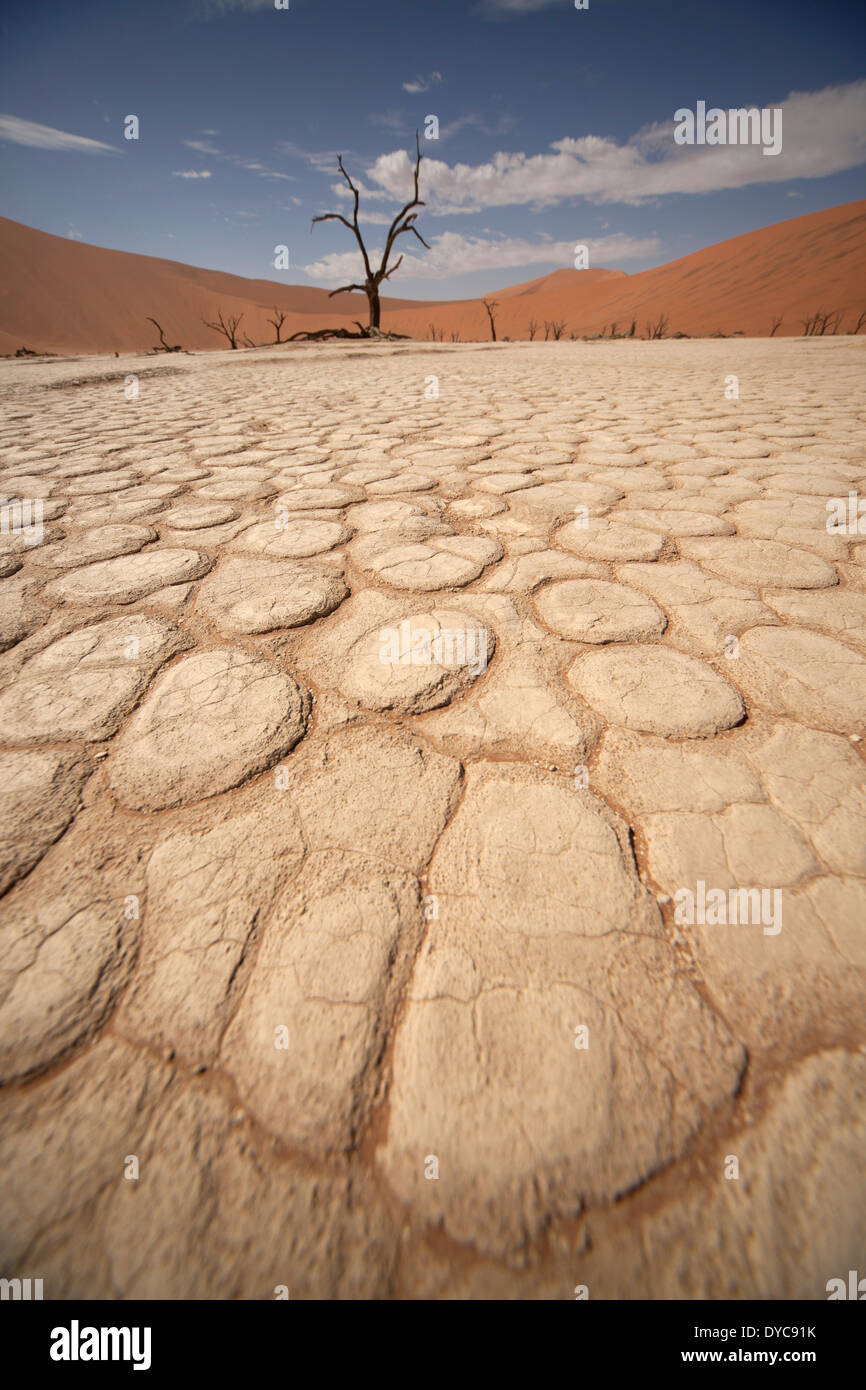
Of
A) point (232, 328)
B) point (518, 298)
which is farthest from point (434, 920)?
point (518, 298)

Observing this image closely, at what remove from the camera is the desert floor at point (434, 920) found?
47cm

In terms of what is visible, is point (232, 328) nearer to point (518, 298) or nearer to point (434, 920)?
point (518, 298)

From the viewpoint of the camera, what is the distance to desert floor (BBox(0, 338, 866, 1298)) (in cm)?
47

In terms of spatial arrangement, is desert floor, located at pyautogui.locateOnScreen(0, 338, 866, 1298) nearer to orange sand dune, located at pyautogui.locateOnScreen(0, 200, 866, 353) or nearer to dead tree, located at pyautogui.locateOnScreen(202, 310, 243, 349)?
dead tree, located at pyautogui.locateOnScreen(202, 310, 243, 349)

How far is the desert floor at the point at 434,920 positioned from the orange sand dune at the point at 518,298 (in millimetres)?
20039

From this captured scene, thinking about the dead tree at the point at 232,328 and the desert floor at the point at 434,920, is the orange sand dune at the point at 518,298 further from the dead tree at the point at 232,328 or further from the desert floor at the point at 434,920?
the desert floor at the point at 434,920

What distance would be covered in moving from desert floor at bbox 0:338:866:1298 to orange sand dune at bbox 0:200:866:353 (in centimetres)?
2004

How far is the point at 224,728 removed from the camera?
95 cm

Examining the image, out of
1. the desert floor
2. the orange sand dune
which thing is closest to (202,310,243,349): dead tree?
the orange sand dune

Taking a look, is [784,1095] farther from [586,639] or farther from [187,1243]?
[586,639]

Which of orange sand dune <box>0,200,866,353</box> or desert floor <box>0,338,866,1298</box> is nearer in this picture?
desert floor <box>0,338,866,1298</box>

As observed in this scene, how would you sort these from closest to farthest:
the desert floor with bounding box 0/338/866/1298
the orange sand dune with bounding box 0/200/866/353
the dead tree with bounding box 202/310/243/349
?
the desert floor with bounding box 0/338/866/1298, the dead tree with bounding box 202/310/243/349, the orange sand dune with bounding box 0/200/866/353

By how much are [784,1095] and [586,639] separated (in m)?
0.82

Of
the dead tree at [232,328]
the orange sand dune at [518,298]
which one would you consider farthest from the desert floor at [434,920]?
the orange sand dune at [518,298]
